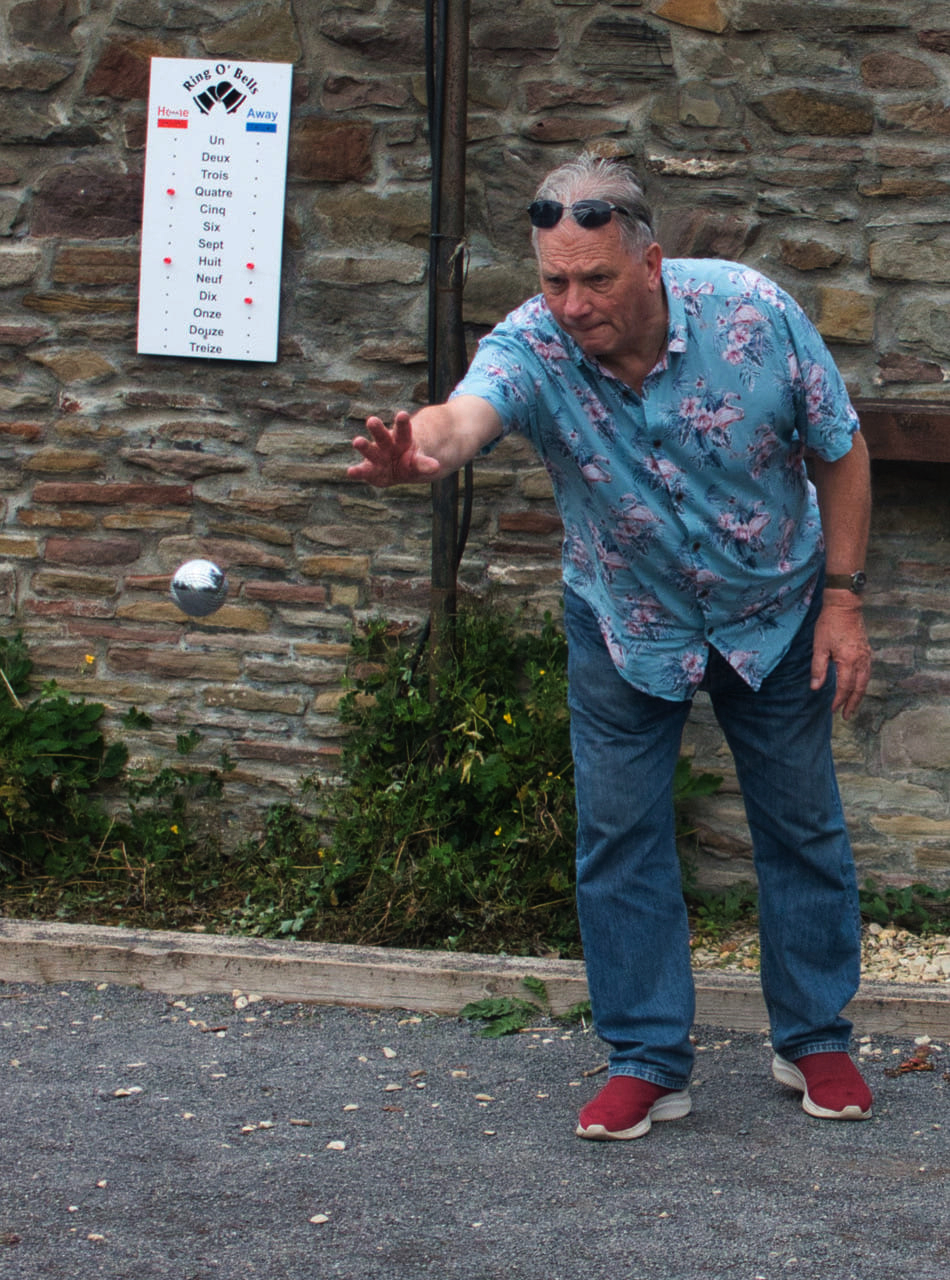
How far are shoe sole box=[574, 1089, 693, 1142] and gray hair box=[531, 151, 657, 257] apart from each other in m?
1.70

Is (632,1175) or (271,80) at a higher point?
(271,80)

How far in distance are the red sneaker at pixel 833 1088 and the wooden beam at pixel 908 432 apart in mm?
1658

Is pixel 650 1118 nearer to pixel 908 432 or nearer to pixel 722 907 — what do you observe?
pixel 722 907

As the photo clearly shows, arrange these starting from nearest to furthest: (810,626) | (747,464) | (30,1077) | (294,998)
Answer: (747,464) → (810,626) → (30,1077) → (294,998)

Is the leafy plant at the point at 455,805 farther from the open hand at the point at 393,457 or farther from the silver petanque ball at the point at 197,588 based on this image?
the open hand at the point at 393,457

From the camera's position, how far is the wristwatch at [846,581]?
2.86 m

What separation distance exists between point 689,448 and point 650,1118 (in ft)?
4.50

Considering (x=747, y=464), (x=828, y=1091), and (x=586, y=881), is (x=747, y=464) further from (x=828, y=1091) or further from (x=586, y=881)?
(x=828, y=1091)

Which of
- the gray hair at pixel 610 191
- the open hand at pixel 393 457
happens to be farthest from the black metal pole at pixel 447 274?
the open hand at pixel 393 457

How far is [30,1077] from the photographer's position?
128 inches

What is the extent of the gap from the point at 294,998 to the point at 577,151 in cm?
247

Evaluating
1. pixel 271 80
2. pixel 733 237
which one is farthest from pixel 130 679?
pixel 733 237

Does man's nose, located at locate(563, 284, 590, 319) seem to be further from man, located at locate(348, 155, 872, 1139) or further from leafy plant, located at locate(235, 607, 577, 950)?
leafy plant, located at locate(235, 607, 577, 950)

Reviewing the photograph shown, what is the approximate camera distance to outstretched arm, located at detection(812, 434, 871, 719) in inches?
112
